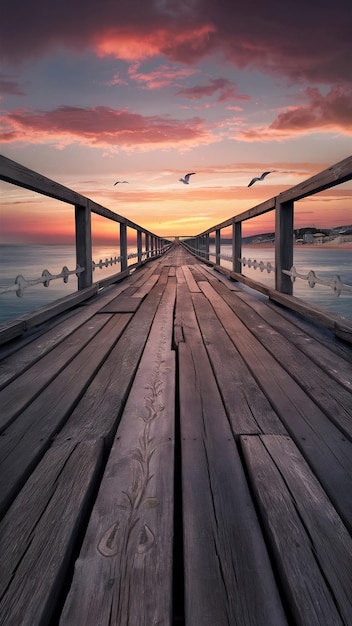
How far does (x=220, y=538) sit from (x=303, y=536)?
0.22 metres

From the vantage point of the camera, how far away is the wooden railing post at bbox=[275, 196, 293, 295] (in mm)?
4773

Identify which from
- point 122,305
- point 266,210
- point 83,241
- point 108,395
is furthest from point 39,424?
point 266,210

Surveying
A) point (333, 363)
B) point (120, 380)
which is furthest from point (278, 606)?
point (333, 363)

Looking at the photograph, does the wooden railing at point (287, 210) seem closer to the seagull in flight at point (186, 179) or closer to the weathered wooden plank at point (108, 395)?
the weathered wooden plank at point (108, 395)

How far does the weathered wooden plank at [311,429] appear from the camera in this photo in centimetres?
128

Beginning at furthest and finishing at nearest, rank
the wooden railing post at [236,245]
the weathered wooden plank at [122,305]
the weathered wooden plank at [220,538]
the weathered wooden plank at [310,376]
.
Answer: the wooden railing post at [236,245] → the weathered wooden plank at [122,305] → the weathered wooden plank at [310,376] → the weathered wooden plank at [220,538]

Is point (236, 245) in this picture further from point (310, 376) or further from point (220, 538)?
point (220, 538)

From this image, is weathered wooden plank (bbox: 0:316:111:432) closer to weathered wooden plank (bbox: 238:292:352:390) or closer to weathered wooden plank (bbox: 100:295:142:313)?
weathered wooden plank (bbox: 100:295:142:313)

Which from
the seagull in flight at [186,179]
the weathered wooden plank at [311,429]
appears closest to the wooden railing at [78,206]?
the weathered wooden plank at [311,429]

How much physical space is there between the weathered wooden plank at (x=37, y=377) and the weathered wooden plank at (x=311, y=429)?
1166mm

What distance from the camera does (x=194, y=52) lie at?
1105cm

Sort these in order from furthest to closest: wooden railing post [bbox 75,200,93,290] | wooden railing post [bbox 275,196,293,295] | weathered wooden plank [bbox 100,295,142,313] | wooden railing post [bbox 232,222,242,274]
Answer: wooden railing post [bbox 232,222,242,274] < wooden railing post [bbox 75,200,93,290] < wooden railing post [bbox 275,196,293,295] < weathered wooden plank [bbox 100,295,142,313]

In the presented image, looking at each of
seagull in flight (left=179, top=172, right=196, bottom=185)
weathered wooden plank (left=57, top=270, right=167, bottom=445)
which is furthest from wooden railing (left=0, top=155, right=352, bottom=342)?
seagull in flight (left=179, top=172, right=196, bottom=185)

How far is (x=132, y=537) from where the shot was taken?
1055mm
